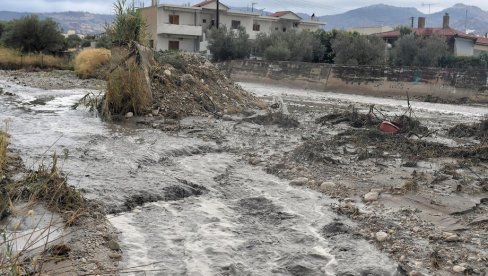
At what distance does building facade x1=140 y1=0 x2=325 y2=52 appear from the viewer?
59562 millimetres

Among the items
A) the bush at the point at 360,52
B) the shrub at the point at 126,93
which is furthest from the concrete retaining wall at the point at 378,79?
the shrub at the point at 126,93

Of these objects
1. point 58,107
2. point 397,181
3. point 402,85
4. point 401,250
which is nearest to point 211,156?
point 397,181

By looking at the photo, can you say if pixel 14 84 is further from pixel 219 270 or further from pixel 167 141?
pixel 219 270

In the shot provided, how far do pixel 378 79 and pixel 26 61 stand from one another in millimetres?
25401

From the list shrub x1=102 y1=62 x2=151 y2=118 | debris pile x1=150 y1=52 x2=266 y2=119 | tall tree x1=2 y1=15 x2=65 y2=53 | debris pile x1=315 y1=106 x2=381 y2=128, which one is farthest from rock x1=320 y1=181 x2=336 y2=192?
tall tree x1=2 y1=15 x2=65 y2=53

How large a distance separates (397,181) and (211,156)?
12.1 ft

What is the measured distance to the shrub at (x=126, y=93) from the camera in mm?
14969

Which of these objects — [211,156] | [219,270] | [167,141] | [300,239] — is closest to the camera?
[219,270]

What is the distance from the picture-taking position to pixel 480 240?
19.3 feet

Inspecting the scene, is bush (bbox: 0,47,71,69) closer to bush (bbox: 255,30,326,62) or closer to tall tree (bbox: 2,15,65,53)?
tall tree (bbox: 2,15,65,53)

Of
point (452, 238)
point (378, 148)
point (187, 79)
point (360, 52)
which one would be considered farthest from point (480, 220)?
point (360, 52)

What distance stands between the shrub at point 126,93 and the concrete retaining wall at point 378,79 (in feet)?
67.6

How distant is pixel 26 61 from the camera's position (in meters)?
38.7

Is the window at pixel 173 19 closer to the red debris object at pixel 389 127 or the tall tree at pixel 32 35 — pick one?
the tall tree at pixel 32 35
